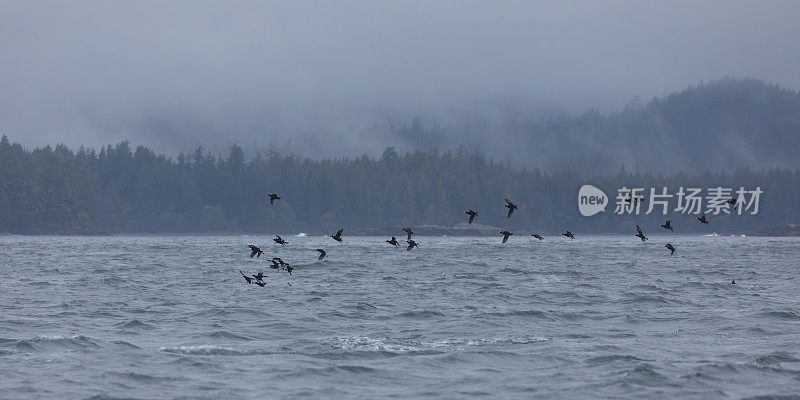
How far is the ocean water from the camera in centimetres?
2256

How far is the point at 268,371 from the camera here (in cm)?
2416

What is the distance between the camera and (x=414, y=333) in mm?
30703

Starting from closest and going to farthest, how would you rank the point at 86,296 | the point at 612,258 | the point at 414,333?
the point at 414,333
the point at 86,296
the point at 612,258

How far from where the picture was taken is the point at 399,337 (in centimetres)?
2978

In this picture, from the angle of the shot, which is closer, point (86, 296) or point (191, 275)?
point (86, 296)

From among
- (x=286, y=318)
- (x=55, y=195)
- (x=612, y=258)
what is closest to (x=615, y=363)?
(x=286, y=318)

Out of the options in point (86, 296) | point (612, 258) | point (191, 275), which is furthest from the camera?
point (612, 258)

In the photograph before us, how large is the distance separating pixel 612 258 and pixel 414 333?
51.8 m

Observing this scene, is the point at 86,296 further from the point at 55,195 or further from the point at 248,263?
the point at 55,195

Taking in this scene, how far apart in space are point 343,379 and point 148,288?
84.9 feet

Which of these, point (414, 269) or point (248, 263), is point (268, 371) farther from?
point (248, 263)

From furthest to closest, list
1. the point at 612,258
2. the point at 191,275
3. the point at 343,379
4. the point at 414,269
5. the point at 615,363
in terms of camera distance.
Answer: the point at 612,258 → the point at 414,269 → the point at 191,275 → the point at 615,363 → the point at 343,379

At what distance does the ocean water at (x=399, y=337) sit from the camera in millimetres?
22562

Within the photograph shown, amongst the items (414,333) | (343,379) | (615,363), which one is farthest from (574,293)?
(343,379)
